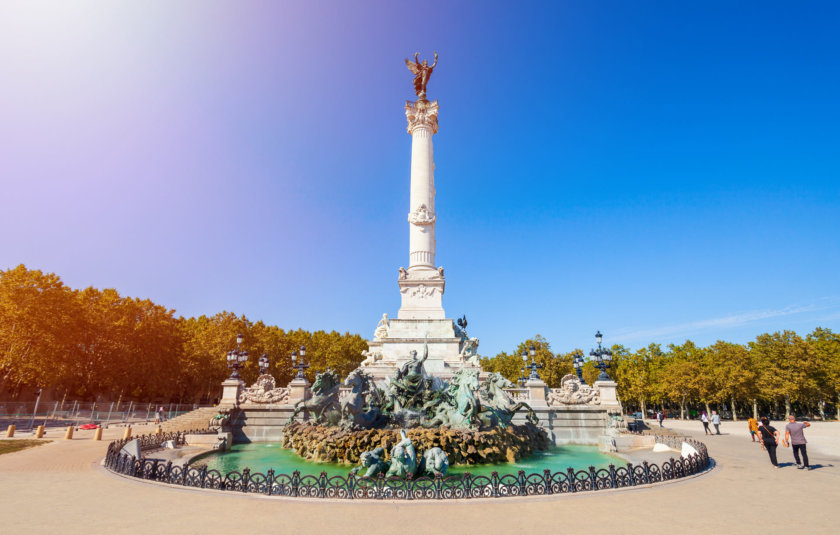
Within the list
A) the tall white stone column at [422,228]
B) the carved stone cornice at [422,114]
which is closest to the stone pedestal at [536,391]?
the tall white stone column at [422,228]

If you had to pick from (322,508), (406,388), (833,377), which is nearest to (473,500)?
(322,508)

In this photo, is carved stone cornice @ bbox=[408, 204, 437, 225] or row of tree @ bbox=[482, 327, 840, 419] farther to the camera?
row of tree @ bbox=[482, 327, 840, 419]

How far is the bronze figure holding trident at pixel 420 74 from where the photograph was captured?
1569 inches

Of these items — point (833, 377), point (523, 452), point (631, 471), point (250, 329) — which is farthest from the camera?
point (250, 329)

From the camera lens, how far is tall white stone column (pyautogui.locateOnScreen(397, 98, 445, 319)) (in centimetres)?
3170

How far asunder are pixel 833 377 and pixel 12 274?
228 feet

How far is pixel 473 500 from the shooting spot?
8.32 metres

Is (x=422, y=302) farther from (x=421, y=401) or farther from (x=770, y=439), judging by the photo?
(x=770, y=439)

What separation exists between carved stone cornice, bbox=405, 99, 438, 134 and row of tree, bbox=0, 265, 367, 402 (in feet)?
72.2

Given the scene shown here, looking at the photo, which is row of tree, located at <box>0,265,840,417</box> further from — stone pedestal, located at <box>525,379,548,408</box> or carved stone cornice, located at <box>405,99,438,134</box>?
carved stone cornice, located at <box>405,99,438,134</box>

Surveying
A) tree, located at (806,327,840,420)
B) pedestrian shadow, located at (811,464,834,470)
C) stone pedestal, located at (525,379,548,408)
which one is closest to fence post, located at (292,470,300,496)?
pedestrian shadow, located at (811,464,834,470)

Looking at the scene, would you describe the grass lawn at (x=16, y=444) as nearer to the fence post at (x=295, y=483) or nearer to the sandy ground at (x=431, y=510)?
the sandy ground at (x=431, y=510)

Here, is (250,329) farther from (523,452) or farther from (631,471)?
(631,471)

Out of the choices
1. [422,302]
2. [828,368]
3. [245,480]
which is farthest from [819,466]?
[828,368]
